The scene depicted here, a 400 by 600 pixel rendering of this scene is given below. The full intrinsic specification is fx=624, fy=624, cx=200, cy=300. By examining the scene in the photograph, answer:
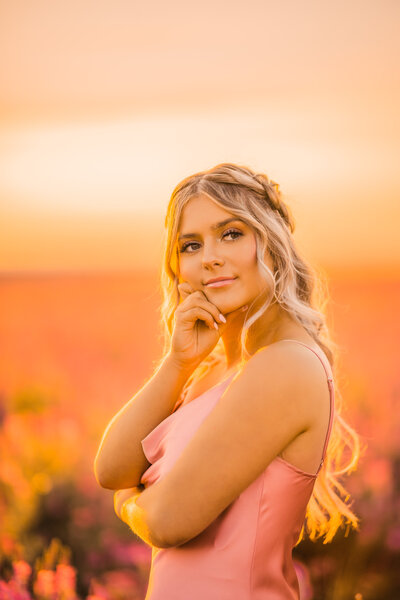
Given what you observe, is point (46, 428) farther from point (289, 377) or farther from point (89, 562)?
point (289, 377)

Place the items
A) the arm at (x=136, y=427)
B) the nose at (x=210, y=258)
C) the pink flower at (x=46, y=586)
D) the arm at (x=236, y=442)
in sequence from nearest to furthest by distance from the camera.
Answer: the arm at (x=236, y=442) → the nose at (x=210, y=258) → the arm at (x=136, y=427) → the pink flower at (x=46, y=586)

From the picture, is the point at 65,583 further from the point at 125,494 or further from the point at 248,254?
the point at 248,254

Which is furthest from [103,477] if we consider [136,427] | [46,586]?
[46,586]

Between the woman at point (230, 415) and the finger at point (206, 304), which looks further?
the finger at point (206, 304)

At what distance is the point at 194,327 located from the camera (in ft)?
6.86

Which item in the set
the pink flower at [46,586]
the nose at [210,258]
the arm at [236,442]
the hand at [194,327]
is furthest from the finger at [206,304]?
the pink flower at [46,586]

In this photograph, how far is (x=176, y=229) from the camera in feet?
6.86

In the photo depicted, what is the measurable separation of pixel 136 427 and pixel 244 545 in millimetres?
549

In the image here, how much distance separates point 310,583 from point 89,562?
1.52 metres

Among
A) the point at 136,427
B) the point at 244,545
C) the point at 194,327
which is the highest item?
the point at 194,327

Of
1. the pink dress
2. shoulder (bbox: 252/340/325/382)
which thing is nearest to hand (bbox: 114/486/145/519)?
the pink dress

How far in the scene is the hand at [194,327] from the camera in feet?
6.56

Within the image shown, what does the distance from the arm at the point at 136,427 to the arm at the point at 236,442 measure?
15.7 inches

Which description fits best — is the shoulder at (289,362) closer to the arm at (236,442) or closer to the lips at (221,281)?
the arm at (236,442)
